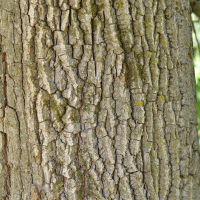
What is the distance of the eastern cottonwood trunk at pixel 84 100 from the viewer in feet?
4.11

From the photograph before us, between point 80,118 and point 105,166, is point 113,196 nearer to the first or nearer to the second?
point 105,166

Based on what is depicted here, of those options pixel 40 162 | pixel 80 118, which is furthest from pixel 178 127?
pixel 40 162

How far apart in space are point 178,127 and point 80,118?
2.08ft

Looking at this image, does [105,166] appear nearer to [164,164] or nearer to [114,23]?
[164,164]

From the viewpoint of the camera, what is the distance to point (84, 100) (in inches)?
50.8

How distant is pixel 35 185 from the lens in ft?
4.26

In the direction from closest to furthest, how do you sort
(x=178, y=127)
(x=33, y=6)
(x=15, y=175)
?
(x=33, y=6)
(x=15, y=175)
(x=178, y=127)

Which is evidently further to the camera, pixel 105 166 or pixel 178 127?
pixel 178 127

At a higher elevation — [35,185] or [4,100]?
[4,100]

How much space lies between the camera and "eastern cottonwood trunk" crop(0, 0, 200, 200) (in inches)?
49.4

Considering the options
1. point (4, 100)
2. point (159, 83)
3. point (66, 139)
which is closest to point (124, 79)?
point (159, 83)

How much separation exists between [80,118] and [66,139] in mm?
138

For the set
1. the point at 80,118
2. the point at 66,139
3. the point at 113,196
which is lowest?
the point at 113,196

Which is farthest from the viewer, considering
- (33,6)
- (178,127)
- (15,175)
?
(178,127)
